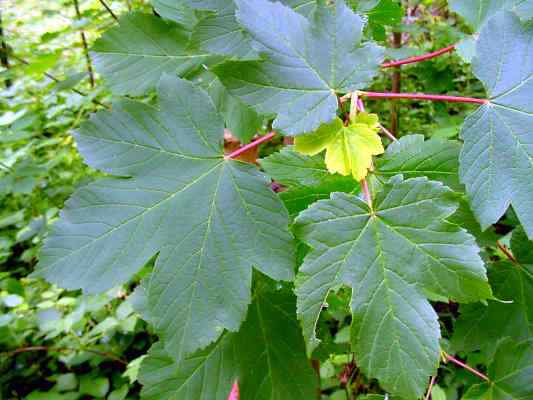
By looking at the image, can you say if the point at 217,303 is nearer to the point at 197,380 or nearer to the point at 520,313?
the point at 197,380

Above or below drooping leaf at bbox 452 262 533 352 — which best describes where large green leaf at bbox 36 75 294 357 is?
above

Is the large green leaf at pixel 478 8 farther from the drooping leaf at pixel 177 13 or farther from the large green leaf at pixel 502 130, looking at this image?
the drooping leaf at pixel 177 13

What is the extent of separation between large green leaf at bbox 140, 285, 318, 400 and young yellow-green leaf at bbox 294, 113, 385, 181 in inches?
9.0

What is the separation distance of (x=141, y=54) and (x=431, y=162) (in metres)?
0.54

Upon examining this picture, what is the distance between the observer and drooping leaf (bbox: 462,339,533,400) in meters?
0.67

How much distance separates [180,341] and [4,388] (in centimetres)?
161

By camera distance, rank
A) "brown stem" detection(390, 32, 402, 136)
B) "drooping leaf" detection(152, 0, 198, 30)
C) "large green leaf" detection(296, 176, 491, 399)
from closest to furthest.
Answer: "large green leaf" detection(296, 176, 491, 399), "drooping leaf" detection(152, 0, 198, 30), "brown stem" detection(390, 32, 402, 136)

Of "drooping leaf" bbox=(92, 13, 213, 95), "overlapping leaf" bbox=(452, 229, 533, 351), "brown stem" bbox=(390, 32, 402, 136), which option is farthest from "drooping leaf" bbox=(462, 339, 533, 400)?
"brown stem" bbox=(390, 32, 402, 136)

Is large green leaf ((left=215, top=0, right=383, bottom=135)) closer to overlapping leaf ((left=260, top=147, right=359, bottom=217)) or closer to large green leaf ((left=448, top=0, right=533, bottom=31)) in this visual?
overlapping leaf ((left=260, top=147, right=359, bottom=217))

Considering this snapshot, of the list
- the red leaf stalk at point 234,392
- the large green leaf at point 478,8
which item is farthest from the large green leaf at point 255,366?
the large green leaf at point 478,8

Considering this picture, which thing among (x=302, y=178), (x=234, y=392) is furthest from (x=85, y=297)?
(x=302, y=178)

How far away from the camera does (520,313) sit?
2.39 ft

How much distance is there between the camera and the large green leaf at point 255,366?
26.0 inches

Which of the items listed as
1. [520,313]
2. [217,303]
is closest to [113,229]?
[217,303]
